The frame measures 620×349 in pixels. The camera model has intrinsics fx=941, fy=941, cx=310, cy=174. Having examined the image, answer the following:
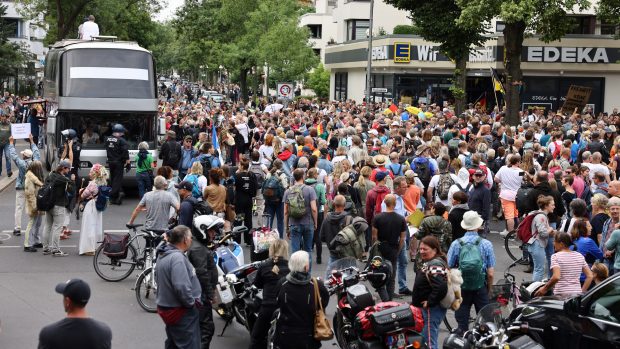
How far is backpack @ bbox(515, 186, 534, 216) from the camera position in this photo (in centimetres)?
1611

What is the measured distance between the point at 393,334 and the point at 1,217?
13.7 meters

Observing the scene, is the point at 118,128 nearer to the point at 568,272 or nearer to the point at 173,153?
the point at 173,153

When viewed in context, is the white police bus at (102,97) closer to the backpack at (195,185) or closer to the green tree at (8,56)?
the backpack at (195,185)

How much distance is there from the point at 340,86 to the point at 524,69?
56.6 ft

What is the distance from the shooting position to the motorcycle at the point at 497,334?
853 centimetres

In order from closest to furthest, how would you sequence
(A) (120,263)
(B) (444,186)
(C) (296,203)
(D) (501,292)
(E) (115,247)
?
(D) (501,292) < (E) (115,247) < (A) (120,263) < (C) (296,203) < (B) (444,186)

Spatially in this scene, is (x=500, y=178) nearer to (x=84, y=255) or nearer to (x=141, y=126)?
(x=84, y=255)

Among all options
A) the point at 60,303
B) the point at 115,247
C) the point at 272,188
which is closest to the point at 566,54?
the point at 272,188

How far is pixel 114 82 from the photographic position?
23.7 meters

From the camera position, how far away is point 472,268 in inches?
417

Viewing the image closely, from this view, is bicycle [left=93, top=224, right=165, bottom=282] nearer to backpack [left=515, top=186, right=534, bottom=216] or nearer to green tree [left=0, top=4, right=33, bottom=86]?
backpack [left=515, top=186, right=534, bottom=216]

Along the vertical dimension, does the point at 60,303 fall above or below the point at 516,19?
below

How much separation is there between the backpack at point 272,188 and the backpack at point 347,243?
438 cm

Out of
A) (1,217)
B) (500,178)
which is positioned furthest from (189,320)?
(1,217)
